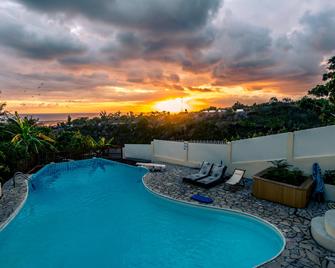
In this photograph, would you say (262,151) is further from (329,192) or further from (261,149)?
(329,192)

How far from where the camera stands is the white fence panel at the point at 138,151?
17194mm

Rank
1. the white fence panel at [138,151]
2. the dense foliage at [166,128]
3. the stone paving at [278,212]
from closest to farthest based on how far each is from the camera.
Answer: the stone paving at [278,212] → the dense foliage at [166,128] → the white fence panel at [138,151]

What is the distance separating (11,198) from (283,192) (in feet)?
36.5

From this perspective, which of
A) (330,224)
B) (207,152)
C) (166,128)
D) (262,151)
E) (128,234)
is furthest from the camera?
(166,128)

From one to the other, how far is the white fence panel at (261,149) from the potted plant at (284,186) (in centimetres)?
85

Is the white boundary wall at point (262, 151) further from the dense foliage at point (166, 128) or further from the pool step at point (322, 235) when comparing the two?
the pool step at point (322, 235)

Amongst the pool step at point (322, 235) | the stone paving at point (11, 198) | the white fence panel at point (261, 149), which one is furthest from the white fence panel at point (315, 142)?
the stone paving at point (11, 198)

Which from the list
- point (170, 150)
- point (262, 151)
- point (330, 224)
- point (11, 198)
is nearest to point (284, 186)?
point (330, 224)

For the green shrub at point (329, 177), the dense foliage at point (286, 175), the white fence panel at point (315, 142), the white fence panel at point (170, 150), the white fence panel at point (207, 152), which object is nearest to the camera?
the green shrub at point (329, 177)

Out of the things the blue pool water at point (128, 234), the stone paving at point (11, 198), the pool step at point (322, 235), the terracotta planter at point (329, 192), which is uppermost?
the terracotta planter at point (329, 192)

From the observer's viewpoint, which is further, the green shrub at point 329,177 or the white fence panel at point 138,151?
the white fence panel at point 138,151

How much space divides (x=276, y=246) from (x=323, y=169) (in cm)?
485

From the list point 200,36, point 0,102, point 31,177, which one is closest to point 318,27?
point 200,36

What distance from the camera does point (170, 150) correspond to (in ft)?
51.7
